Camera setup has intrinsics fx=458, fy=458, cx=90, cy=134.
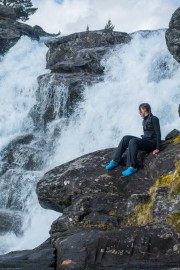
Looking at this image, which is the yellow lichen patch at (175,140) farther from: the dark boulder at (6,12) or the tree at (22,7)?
the tree at (22,7)

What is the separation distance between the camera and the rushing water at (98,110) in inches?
677

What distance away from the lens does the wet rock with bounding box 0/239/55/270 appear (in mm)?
7480

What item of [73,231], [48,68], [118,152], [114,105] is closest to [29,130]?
[114,105]

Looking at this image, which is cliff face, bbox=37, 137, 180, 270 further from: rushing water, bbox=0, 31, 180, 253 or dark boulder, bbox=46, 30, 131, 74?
dark boulder, bbox=46, 30, 131, 74

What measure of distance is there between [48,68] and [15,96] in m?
3.93

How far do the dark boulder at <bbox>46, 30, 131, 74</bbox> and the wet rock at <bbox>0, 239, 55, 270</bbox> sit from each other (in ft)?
63.2

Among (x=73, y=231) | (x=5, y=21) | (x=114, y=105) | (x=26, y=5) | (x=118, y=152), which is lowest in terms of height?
(x=73, y=231)

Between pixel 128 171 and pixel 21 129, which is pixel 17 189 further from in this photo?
pixel 128 171

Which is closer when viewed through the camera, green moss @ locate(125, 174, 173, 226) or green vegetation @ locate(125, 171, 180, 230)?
green vegetation @ locate(125, 171, 180, 230)

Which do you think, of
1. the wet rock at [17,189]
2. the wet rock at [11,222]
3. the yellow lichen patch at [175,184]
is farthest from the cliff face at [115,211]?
the wet rock at [17,189]

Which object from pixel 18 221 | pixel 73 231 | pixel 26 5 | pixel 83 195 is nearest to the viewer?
pixel 73 231

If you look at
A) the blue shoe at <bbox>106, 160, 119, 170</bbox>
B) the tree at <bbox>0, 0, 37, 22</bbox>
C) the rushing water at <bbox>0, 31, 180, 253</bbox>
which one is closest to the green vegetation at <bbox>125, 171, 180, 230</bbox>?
the blue shoe at <bbox>106, 160, 119, 170</bbox>

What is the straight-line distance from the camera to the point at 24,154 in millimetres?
21000

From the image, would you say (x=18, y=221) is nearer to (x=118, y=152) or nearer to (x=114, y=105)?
(x=118, y=152)
